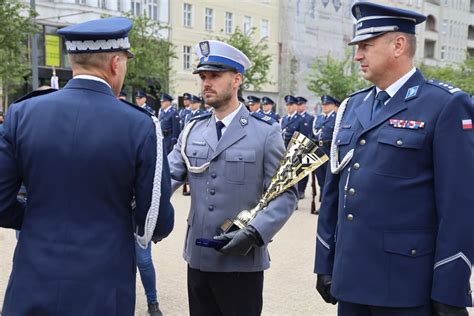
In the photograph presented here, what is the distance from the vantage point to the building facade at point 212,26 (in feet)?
117

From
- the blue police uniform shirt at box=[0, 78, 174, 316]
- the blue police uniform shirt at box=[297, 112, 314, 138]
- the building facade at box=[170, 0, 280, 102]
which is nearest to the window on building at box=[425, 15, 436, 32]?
the building facade at box=[170, 0, 280, 102]

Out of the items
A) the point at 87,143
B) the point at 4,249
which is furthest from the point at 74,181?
the point at 4,249

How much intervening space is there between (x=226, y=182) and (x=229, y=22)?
37.4 m

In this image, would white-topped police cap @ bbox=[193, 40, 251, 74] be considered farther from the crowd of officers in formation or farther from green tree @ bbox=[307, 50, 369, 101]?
green tree @ bbox=[307, 50, 369, 101]

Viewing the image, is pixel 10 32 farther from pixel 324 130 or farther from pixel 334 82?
pixel 334 82

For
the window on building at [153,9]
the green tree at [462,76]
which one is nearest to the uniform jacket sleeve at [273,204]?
the window on building at [153,9]

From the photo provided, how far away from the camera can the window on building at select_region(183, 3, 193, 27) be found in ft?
119

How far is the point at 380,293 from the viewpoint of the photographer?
263cm

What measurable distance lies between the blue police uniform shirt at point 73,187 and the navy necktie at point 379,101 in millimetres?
1104

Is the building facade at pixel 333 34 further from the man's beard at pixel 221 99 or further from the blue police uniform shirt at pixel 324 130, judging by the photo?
the man's beard at pixel 221 99

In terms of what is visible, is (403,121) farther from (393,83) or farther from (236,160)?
(236,160)

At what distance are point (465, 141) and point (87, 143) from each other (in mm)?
1613

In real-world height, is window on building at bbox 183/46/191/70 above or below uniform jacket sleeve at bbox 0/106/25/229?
above

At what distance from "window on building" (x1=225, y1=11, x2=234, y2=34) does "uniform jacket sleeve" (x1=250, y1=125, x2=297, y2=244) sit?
36.8 metres
